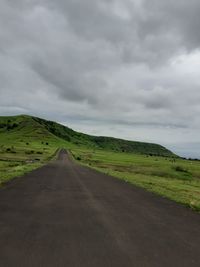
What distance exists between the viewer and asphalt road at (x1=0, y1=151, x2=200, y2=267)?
21.6 ft

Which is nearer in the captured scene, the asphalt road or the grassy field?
the asphalt road

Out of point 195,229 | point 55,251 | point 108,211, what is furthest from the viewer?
point 108,211

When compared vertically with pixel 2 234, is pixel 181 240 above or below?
above

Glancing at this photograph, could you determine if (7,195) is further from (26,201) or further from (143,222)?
(143,222)

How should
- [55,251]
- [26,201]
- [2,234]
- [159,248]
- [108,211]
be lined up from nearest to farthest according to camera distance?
[55,251] < [159,248] < [2,234] < [108,211] < [26,201]

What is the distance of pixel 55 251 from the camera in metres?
7.01

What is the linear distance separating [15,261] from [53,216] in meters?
4.91

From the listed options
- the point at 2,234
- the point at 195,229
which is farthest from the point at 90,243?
the point at 195,229

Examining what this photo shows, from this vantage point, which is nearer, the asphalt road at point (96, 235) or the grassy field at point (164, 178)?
the asphalt road at point (96, 235)

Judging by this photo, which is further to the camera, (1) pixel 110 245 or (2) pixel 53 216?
(2) pixel 53 216

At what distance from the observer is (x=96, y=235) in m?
8.58

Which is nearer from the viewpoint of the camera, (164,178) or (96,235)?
(96,235)

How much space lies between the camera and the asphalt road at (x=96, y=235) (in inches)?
259

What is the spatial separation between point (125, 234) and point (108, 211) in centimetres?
378
